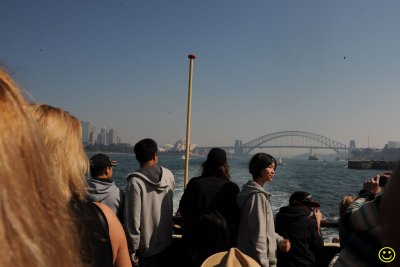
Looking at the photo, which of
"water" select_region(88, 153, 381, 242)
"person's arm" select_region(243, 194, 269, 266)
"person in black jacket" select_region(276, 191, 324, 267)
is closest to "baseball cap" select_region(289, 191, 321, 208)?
"person in black jacket" select_region(276, 191, 324, 267)

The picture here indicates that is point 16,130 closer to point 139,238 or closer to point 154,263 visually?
point 139,238

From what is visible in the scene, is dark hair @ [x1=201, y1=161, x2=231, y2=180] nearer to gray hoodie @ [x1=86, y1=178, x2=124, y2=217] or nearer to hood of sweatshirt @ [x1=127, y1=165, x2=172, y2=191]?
hood of sweatshirt @ [x1=127, y1=165, x2=172, y2=191]

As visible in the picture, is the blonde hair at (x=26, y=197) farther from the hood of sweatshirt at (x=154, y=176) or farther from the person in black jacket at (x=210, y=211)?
the hood of sweatshirt at (x=154, y=176)

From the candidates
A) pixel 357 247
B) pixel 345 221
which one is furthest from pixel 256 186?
pixel 357 247

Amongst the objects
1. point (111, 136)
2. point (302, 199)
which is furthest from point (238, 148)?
point (302, 199)

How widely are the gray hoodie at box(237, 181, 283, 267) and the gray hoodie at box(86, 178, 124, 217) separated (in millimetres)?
1166

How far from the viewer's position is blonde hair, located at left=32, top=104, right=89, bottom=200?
1.53 m

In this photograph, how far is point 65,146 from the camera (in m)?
1.57

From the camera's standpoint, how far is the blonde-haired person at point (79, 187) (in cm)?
140

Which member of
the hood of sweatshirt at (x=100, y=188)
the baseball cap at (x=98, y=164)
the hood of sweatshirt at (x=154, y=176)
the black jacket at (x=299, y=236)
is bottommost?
the black jacket at (x=299, y=236)

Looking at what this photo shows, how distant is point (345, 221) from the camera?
1.55m

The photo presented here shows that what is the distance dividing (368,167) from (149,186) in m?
93.5

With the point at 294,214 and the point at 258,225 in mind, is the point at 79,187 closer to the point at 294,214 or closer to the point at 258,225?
the point at 258,225

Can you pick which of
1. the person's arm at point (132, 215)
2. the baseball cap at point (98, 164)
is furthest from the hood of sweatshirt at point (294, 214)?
the baseball cap at point (98, 164)
